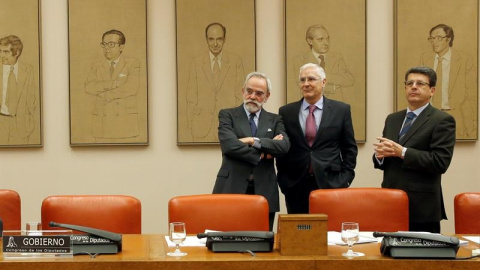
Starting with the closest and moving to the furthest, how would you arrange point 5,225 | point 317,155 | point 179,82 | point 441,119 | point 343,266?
point 343,266 < point 5,225 < point 441,119 < point 317,155 < point 179,82

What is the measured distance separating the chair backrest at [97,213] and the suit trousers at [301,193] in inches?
59.9

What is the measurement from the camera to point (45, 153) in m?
5.74

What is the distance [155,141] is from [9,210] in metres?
2.28

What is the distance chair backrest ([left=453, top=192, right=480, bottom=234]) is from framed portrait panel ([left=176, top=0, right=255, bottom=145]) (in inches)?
101

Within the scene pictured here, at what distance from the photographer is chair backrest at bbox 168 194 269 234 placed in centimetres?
350

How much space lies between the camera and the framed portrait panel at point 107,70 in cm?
565

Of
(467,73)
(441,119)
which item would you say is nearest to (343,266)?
(441,119)

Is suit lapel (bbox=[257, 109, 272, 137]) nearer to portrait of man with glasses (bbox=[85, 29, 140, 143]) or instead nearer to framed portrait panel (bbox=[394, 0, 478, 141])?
portrait of man with glasses (bbox=[85, 29, 140, 143])

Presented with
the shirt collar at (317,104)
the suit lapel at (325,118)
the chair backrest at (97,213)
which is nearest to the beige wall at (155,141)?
the shirt collar at (317,104)

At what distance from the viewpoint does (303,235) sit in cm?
269

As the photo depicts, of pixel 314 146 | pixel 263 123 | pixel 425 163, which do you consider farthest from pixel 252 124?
pixel 425 163

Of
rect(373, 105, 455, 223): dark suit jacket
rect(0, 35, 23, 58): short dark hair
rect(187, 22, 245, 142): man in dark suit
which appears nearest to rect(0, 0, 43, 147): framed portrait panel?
rect(0, 35, 23, 58): short dark hair

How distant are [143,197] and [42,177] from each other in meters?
0.92

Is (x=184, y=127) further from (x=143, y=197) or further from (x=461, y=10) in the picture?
(x=461, y=10)
